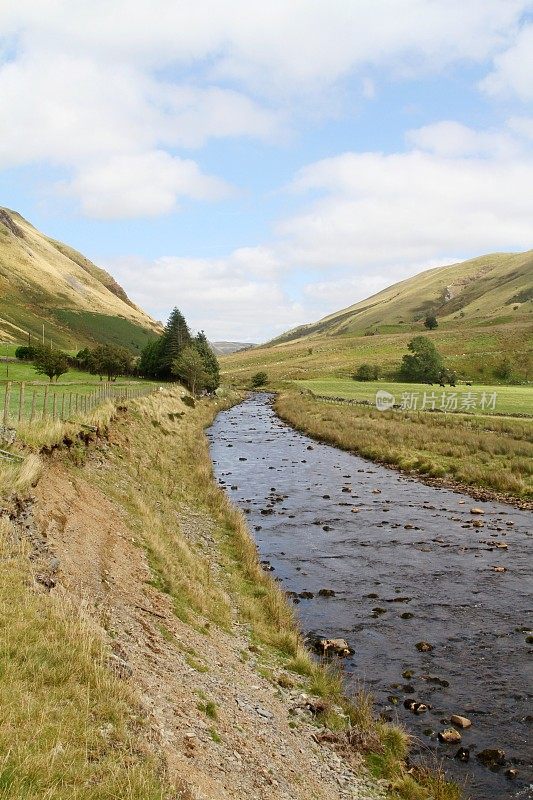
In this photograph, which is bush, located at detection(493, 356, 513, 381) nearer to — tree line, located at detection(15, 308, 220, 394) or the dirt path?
tree line, located at detection(15, 308, 220, 394)

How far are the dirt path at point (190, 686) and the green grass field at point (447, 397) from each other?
2270 inches

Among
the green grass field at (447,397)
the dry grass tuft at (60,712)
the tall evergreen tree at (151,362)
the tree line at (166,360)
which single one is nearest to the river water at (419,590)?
the dry grass tuft at (60,712)

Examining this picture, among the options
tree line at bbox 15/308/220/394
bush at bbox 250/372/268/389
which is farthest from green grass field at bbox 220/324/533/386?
tree line at bbox 15/308/220/394

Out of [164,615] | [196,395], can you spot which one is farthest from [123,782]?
[196,395]

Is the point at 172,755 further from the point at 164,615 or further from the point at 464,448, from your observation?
the point at 464,448

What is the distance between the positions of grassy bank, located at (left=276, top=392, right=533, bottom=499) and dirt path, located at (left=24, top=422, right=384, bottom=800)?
25704 mm

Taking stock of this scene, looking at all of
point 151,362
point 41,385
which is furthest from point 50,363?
point 151,362

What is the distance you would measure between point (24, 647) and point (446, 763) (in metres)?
8.51

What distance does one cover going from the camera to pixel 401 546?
24438mm

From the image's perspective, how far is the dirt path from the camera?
8297 millimetres

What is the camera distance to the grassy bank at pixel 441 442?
3722cm

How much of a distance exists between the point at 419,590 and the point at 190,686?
11.7 meters

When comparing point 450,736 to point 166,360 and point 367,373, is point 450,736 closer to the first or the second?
point 166,360

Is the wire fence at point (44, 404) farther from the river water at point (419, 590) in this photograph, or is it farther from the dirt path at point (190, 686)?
the river water at point (419, 590)
